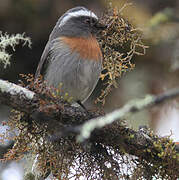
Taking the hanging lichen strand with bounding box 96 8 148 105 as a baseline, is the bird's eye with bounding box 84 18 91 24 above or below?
above

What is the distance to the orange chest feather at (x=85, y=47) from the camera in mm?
4027

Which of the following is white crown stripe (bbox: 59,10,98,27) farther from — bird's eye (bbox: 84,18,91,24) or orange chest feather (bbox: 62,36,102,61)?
orange chest feather (bbox: 62,36,102,61)

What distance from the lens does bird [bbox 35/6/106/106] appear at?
3.98m

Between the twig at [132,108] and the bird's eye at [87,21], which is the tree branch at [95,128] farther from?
the bird's eye at [87,21]

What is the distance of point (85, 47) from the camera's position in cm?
405

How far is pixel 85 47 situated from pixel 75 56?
174 mm

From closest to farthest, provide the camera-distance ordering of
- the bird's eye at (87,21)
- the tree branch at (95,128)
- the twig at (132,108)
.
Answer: the twig at (132,108), the tree branch at (95,128), the bird's eye at (87,21)

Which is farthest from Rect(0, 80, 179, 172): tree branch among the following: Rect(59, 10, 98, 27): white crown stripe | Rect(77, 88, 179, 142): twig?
Rect(59, 10, 98, 27): white crown stripe

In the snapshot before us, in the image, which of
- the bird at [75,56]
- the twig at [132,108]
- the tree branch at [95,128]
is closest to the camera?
the twig at [132,108]

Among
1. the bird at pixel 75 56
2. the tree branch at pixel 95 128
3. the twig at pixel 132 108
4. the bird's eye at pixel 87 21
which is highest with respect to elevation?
the bird's eye at pixel 87 21

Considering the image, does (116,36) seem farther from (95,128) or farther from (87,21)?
(95,128)

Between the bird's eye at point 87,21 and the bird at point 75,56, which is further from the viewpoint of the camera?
the bird's eye at point 87,21

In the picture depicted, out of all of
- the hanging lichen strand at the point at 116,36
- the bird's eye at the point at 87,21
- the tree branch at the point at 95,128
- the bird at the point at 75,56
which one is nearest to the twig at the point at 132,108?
the tree branch at the point at 95,128

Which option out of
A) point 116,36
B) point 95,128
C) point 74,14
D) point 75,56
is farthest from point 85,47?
point 95,128
